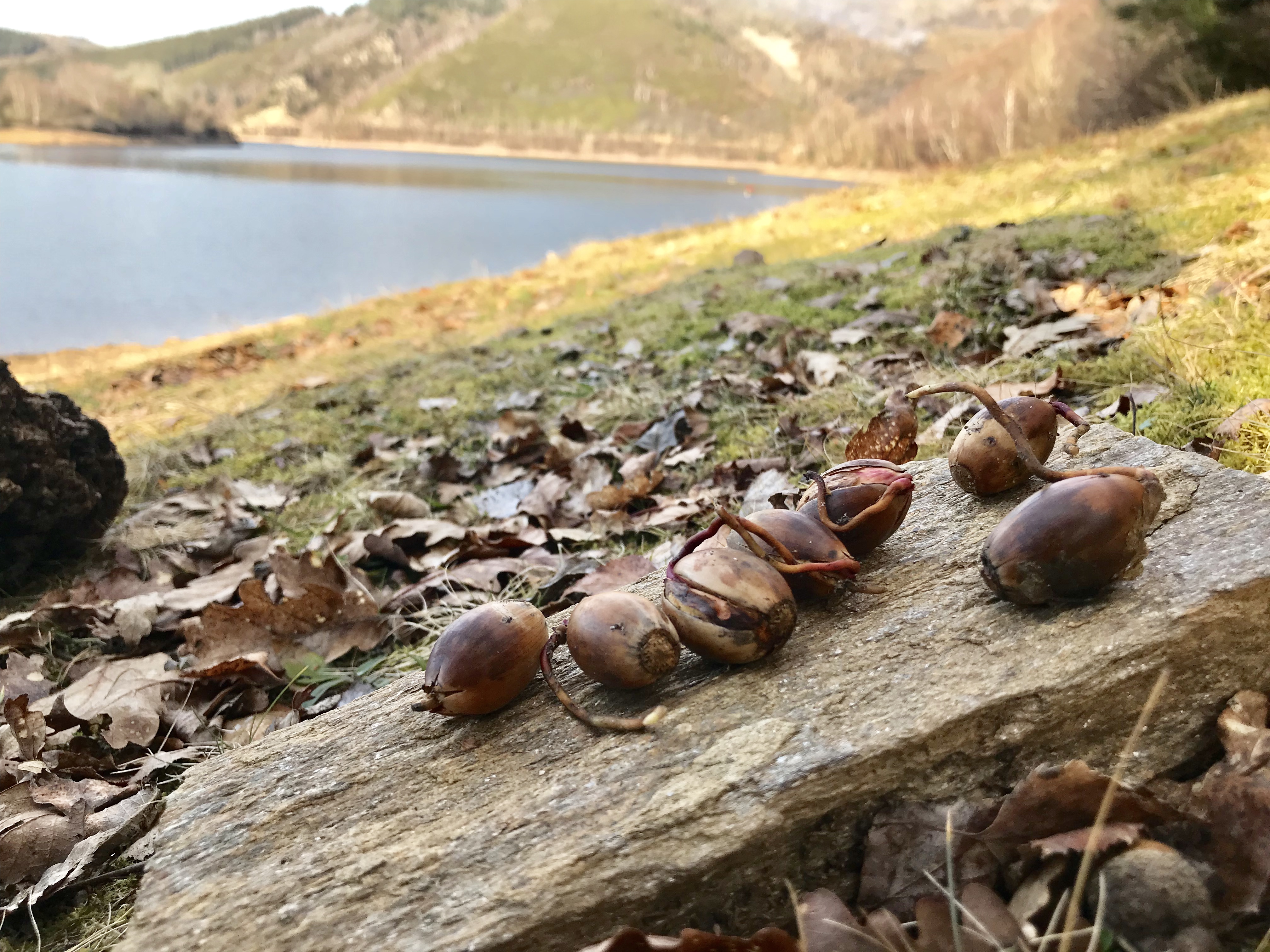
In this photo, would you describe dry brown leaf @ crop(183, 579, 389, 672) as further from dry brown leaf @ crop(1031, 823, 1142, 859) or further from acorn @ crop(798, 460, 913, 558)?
dry brown leaf @ crop(1031, 823, 1142, 859)

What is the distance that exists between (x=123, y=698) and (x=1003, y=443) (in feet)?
7.46

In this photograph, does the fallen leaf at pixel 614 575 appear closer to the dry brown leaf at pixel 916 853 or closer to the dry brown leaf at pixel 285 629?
the dry brown leaf at pixel 285 629

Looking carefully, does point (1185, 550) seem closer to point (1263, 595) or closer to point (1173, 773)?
point (1263, 595)

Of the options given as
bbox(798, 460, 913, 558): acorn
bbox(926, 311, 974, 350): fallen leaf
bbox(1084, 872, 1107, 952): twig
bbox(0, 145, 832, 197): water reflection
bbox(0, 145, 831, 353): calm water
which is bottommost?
bbox(1084, 872, 1107, 952): twig

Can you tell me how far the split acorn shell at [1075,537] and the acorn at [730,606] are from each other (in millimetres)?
365

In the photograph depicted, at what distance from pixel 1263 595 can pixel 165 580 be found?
11.3 feet

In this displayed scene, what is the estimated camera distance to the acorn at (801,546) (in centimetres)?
134

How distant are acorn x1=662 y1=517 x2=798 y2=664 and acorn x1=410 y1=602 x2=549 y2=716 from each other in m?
0.27

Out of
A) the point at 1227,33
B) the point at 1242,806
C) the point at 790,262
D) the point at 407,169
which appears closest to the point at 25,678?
the point at 1242,806

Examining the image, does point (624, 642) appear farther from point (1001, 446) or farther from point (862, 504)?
point (1001, 446)

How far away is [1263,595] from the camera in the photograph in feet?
3.82

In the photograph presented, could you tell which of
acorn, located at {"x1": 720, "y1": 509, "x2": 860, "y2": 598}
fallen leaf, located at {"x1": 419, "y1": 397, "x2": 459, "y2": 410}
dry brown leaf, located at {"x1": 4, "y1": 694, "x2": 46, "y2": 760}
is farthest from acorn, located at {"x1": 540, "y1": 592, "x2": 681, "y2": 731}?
fallen leaf, located at {"x1": 419, "y1": 397, "x2": 459, "y2": 410}

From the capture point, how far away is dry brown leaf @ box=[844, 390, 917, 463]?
1.89 m

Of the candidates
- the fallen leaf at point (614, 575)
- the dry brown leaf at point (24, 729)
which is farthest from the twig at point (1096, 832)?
the dry brown leaf at point (24, 729)
